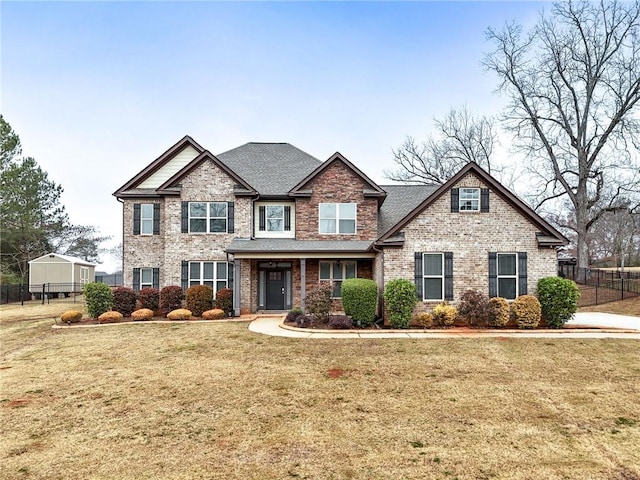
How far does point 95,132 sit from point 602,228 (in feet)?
214

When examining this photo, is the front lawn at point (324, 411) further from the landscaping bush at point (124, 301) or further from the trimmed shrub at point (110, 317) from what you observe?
the landscaping bush at point (124, 301)

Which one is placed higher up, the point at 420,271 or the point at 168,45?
the point at 168,45

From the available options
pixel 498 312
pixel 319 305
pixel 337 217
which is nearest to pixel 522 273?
pixel 498 312

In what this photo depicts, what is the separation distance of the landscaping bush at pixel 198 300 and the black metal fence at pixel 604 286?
20102 mm

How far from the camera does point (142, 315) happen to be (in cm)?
1552

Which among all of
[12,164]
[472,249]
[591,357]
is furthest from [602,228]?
[12,164]

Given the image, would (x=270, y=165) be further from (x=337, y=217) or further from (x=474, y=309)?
(x=474, y=309)

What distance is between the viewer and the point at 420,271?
14609mm

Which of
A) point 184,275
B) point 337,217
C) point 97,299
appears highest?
point 337,217

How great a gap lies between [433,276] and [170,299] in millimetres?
10983

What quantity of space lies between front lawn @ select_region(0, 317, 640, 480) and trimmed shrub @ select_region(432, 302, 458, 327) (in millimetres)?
2489

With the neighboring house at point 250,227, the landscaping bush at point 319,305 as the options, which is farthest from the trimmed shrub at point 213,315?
the landscaping bush at point 319,305

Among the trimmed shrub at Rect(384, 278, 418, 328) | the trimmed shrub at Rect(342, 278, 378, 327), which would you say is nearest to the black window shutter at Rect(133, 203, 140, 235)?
the trimmed shrub at Rect(342, 278, 378, 327)

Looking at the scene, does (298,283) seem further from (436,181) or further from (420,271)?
(436,181)
